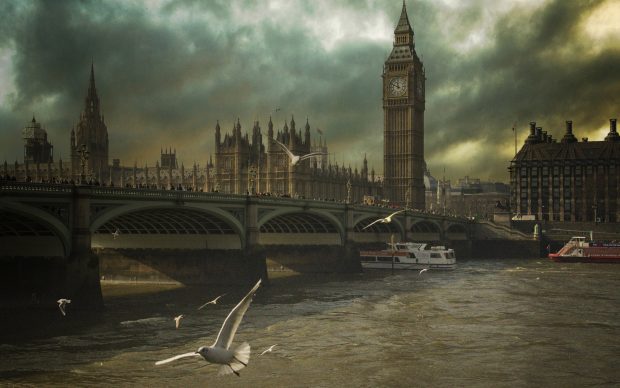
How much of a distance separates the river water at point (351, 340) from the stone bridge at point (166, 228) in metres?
3.52

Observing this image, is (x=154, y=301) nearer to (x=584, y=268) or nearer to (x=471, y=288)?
(x=471, y=288)

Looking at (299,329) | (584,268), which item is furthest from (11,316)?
(584,268)

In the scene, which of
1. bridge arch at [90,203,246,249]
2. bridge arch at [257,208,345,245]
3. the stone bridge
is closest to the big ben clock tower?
the stone bridge

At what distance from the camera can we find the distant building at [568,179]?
470 ft

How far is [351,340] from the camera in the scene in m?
34.9

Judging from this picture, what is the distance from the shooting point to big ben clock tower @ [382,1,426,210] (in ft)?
539

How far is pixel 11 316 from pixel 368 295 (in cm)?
2364

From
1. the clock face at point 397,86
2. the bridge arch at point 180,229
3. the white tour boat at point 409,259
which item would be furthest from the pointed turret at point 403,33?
the bridge arch at point 180,229

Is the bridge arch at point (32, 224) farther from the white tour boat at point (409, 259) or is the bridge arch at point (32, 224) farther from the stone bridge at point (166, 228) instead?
the white tour boat at point (409, 259)

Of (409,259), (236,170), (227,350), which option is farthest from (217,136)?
(227,350)

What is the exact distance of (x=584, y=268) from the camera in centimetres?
8138

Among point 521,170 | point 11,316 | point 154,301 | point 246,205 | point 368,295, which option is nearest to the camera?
point 11,316

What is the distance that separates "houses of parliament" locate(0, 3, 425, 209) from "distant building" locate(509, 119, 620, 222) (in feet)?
75.9

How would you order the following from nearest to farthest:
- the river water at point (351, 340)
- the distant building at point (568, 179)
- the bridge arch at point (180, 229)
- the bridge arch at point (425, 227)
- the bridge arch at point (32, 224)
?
1. the river water at point (351, 340)
2. the bridge arch at point (32, 224)
3. the bridge arch at point (180, 229)
4. the bridge arch at point (425, 227)
5. the distant building at point (568, 179)
